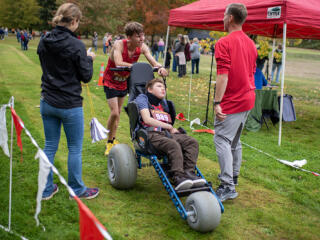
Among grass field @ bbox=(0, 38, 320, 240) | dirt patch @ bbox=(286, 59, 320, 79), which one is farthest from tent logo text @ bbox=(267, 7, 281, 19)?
dirt patch @ bbox=(286, 59, 320, 79)

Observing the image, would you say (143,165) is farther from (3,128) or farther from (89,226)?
(89,226)

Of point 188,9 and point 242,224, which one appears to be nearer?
point 242,224

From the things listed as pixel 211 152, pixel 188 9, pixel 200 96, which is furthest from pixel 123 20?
pixel 211 152

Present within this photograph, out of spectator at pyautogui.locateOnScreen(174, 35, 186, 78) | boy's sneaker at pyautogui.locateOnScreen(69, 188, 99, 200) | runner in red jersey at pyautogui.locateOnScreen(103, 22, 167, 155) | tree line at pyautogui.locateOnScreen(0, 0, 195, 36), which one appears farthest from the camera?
tree line at pyautogui.locateOnScreen(0, 0, 195, 36)

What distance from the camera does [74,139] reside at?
3.19 meters

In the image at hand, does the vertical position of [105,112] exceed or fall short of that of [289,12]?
it falls short

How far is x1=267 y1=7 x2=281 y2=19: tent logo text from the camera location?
18.3ft

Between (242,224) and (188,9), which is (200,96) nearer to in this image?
(188,9)

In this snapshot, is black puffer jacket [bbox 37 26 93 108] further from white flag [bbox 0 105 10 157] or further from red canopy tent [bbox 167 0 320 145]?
red canopy tent [bbox 167 0 320 145]

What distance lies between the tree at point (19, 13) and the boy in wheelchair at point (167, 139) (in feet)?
184

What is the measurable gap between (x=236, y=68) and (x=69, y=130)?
1.89 m

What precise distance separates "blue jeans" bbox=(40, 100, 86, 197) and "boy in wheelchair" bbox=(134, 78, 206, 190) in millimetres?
818

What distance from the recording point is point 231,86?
138 inches

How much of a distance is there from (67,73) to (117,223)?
155 cm
